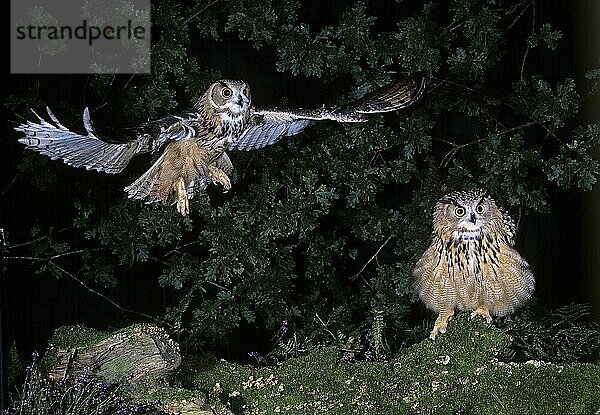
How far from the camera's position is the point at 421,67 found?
85.4 inches

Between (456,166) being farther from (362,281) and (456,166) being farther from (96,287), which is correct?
(96,287)

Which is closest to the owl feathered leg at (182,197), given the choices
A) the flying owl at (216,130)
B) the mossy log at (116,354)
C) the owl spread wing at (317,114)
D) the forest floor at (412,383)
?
the flying owl at (216,130)

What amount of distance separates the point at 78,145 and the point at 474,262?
0.87m

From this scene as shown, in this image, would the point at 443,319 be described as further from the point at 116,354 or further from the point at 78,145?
the point at 78,145

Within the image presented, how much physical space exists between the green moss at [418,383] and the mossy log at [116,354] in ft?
0.42

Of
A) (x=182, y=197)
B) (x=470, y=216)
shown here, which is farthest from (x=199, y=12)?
(x=470, y=216)

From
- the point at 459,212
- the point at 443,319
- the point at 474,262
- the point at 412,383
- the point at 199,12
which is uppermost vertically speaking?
the point at 199,12

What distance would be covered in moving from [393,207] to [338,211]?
0.24 metres

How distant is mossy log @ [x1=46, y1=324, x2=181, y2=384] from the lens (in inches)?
66.9

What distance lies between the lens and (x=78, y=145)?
1484mm

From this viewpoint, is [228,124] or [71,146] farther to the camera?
[228,124]

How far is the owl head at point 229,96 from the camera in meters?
1.75


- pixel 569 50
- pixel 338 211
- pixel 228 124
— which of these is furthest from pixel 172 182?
pixel 569 50

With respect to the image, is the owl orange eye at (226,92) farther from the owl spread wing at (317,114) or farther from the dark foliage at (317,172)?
the dark foliage at (317,172)
